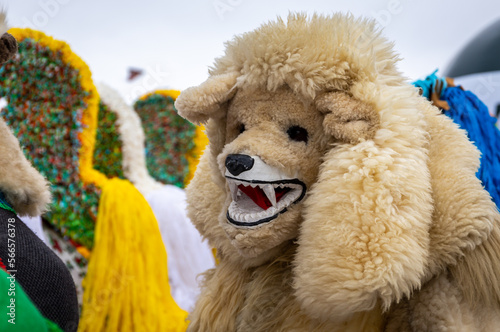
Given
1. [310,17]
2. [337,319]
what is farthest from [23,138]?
[337,319]

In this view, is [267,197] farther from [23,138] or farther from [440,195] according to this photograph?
[23,138]

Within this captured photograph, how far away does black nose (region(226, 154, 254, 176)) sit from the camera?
98 centimetres

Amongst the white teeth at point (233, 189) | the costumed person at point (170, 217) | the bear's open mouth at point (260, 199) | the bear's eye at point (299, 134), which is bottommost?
the costumed person at point (170, 217)

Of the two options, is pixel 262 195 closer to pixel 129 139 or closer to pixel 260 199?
pixel 260 199

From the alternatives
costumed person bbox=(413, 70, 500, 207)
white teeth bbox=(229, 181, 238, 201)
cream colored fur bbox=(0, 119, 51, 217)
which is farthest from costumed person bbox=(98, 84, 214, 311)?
costumed person bbox=(413, 70, 500, 207)

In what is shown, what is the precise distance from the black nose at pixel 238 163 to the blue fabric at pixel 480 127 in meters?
0.63

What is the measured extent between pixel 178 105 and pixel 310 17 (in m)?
0.36

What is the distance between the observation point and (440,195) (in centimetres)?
96

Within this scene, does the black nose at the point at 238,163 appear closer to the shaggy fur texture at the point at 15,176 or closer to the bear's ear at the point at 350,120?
the bear's ear at the point at 350,120

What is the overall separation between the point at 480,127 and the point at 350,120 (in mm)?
567

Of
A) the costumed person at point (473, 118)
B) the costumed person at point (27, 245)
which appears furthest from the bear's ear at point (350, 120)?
the costumed person at point (27, 245)

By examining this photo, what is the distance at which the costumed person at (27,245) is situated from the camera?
1.04m

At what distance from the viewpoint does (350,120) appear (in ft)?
3.13

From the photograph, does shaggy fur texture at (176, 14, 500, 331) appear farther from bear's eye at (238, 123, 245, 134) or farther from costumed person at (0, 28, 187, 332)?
costumed person at (0, 28, 187, 332)
